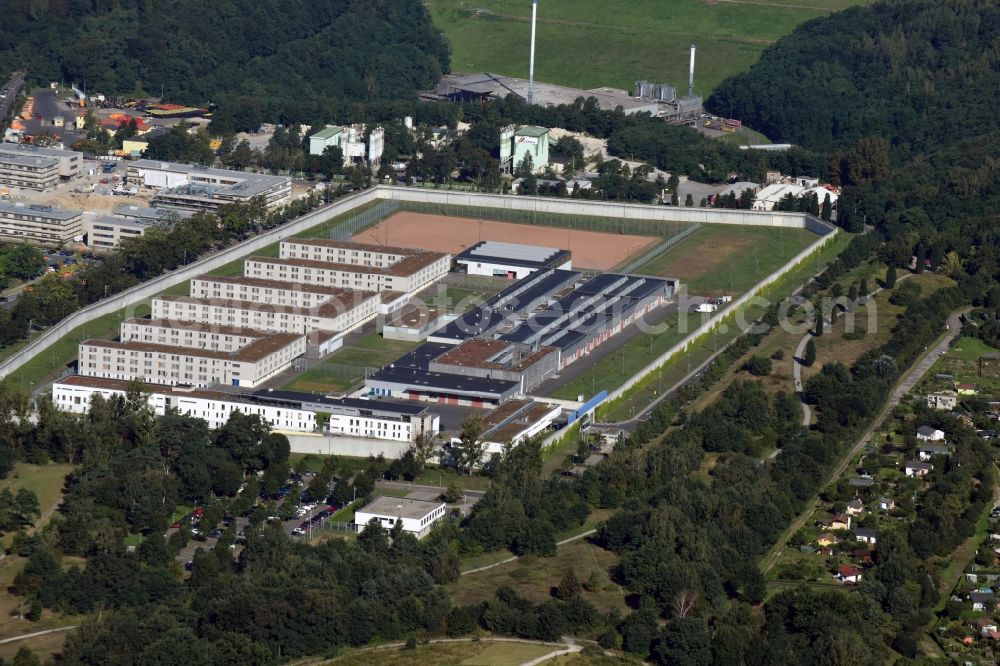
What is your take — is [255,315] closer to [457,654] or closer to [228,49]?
[457,654]

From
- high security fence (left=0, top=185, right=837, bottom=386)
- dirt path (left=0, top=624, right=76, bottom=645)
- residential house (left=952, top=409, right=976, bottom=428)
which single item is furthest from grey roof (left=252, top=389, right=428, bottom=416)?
high security fence (left=0, top=185, right=837, bottom=386)

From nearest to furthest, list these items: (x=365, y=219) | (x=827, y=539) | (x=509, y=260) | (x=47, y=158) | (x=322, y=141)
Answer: (x=827, y=539)
(x=509, y=260)
(x=365, y=219)
(x=47, y=158)
(x=322, y=141)

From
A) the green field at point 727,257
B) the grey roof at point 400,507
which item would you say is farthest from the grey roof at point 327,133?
the grey roof at point 400,507

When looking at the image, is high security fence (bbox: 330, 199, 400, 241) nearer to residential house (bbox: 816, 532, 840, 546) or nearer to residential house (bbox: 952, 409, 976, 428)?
residential house (bbox: 952, 409, 976, 428)

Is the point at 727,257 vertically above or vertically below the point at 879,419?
above

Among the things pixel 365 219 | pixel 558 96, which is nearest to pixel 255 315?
pixel 365 219

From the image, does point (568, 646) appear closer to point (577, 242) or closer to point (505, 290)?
point (505, 290)
